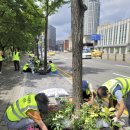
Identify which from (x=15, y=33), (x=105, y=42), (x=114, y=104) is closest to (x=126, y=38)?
(x=105, y=42)

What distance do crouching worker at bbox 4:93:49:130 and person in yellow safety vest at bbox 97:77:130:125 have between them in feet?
4.14

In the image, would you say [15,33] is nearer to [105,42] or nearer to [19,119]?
[19,119]

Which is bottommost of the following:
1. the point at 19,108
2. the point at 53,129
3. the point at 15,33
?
the point at 53,129

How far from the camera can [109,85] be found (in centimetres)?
603

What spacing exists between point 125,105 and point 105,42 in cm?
11975

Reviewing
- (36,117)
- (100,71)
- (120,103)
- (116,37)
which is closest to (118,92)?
(120,103)

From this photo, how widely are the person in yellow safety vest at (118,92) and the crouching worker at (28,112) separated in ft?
4.14

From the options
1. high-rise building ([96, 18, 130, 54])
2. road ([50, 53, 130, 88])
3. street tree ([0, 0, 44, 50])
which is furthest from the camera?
high-rise building ([96, 18, 130, 54])

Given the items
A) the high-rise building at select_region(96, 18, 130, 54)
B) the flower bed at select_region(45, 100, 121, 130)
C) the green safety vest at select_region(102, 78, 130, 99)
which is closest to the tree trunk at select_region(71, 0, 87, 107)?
the flower bed at select_region(45, 100, 121, 130)

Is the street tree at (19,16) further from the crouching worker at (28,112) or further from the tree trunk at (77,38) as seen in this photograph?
the crouching worker at (28,112)

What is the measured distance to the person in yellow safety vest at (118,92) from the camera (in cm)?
558

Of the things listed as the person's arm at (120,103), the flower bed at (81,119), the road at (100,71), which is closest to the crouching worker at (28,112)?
the flower bed at (81,119)

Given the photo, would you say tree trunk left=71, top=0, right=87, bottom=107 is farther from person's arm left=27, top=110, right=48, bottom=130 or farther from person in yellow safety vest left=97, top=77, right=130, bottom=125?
person's arm left=27, top=110, right=48, bottom=130

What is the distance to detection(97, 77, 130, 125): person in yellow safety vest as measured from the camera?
558cm
